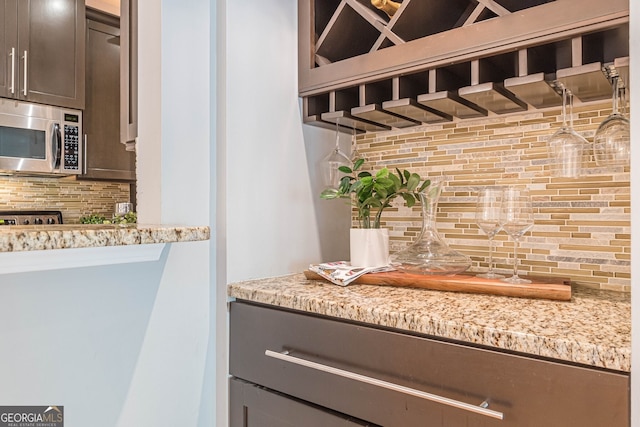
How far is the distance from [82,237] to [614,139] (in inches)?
44.6

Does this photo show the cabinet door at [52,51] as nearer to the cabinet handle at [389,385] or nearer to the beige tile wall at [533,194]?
the beige tile wall at [533,194]

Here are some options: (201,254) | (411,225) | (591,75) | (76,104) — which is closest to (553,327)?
(591,75)

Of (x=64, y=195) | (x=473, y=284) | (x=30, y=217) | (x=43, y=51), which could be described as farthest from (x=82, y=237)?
(x=64, y=195)

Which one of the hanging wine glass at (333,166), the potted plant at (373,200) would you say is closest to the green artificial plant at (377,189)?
the potted plant at (373,200)

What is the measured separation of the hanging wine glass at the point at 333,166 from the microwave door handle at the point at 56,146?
79.3 inches

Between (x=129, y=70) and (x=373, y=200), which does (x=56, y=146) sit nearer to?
(x=129, y=70)

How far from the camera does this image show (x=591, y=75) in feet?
3.12

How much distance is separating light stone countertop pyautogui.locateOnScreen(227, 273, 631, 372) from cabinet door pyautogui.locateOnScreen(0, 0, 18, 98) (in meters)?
2.19

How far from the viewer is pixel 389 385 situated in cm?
84

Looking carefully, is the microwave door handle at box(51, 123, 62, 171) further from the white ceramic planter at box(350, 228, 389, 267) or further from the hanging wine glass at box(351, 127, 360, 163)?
the white ceramic planter at box(350, 228, 389, 267)

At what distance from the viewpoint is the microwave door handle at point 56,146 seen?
263cm

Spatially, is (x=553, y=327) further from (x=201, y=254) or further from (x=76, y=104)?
(x=76, y=104)

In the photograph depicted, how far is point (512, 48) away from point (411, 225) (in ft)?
2.17

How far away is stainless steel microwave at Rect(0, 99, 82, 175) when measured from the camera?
2.46 metres
